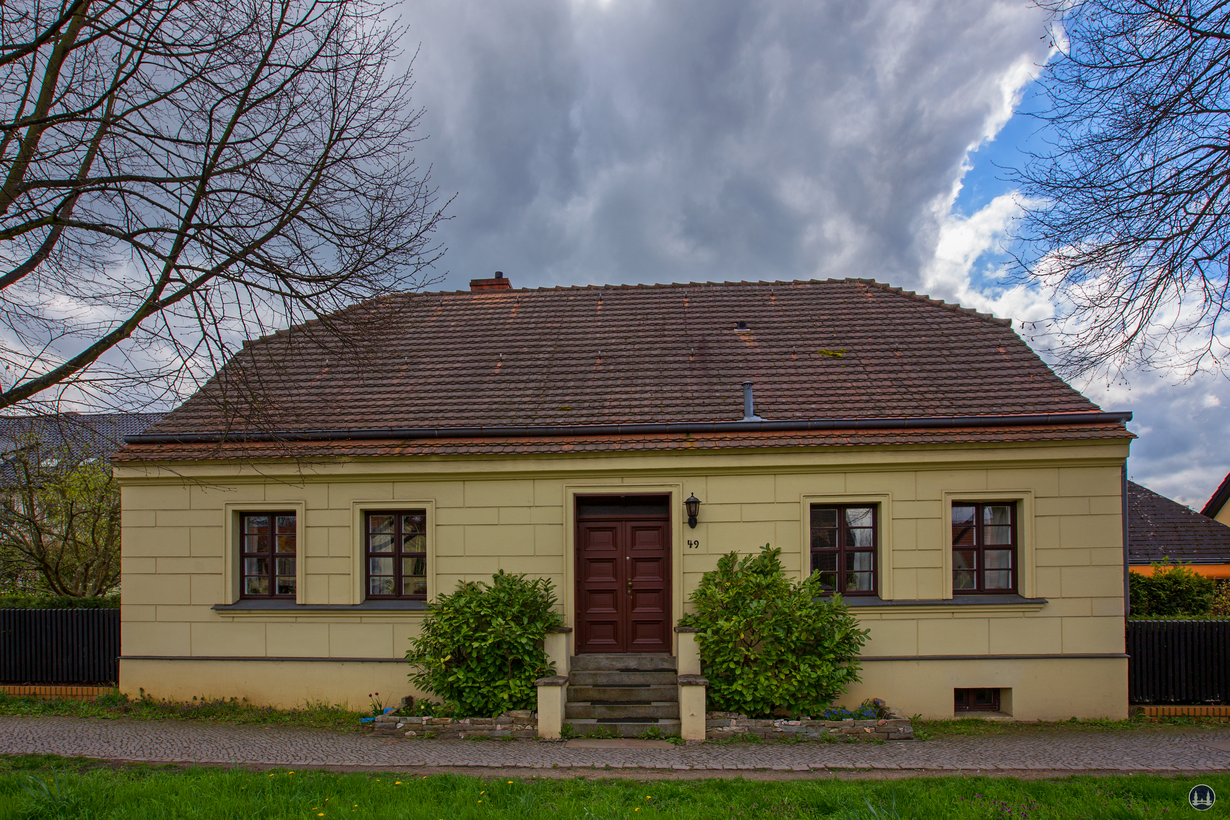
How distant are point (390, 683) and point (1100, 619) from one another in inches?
396

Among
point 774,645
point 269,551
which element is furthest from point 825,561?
point 269,551

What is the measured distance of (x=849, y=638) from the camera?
8.75 meters

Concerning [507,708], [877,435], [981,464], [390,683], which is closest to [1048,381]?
[981,464]

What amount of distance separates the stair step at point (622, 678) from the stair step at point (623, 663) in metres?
0.06

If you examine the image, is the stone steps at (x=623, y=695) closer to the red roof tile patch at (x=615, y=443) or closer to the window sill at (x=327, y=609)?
the window sill at (x=327, y=609)

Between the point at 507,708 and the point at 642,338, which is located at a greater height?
the point at 642,338

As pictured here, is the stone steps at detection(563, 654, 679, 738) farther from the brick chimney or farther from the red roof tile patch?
the brick chimney

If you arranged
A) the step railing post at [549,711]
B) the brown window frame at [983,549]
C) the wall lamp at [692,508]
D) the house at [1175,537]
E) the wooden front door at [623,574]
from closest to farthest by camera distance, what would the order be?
the step railing post at [549,711] < the wall lamp at [692,508] < the brown window frame at [983,549] < the wooden front door at [623,574] < the house at [1175,537]

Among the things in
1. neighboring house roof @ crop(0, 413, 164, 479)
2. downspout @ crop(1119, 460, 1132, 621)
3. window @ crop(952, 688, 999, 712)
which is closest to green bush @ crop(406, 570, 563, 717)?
neighboring house roof @ crop(0, 413, 164, 479)

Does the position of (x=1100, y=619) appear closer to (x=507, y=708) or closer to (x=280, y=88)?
(x=507, y=708)

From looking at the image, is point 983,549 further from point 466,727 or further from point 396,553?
point 396,553

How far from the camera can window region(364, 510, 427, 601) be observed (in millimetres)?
10141

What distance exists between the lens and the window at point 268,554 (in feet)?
34.0

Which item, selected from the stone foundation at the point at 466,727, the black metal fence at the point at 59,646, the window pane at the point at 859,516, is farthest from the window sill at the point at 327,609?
the window pane at the point at 859,516
